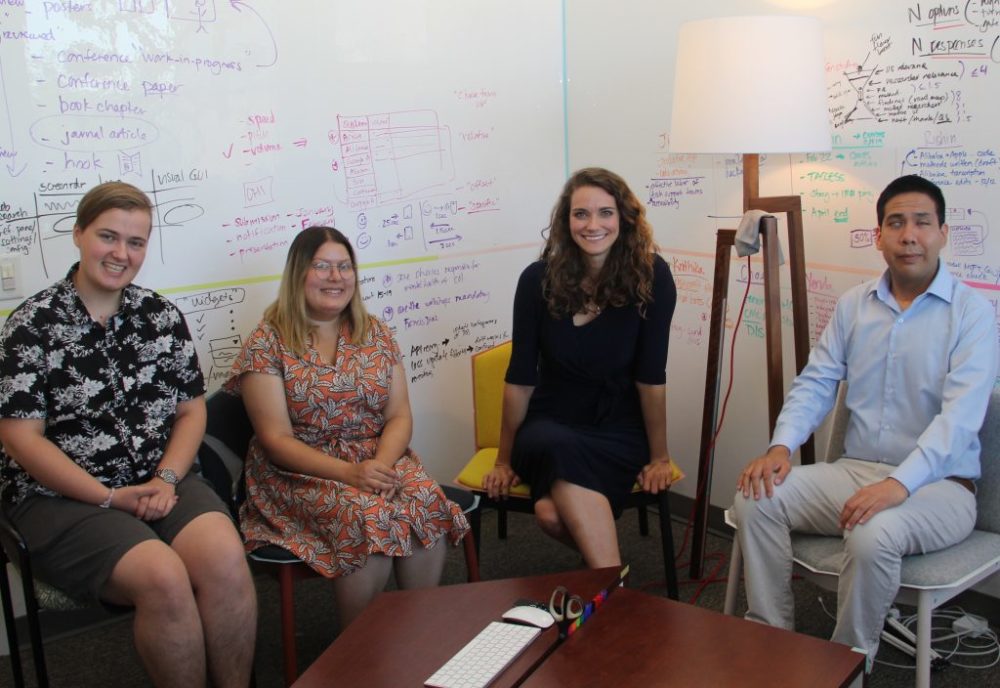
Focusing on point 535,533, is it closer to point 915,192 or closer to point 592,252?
point 592,252

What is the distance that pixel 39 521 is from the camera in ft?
7.22

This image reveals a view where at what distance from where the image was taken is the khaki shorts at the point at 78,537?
2129 millimetres

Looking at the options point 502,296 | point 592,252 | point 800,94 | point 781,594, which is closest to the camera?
point 781,594

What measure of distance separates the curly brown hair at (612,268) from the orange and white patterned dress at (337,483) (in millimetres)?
519

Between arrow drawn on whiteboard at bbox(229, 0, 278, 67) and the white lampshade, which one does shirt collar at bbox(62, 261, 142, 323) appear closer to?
arrow drawn on whiteboard at bbox(229, 0, 278, 67)

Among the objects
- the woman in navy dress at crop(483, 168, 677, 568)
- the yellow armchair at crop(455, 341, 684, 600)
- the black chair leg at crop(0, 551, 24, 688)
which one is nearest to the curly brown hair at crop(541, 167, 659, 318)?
the woman in navy dress at crop(483, 168, 677, 568)

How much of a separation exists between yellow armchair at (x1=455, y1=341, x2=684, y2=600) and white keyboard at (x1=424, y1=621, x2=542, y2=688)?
960 millimetres

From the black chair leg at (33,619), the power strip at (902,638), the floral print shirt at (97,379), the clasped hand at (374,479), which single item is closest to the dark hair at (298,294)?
the floral print shirt at (97,379)

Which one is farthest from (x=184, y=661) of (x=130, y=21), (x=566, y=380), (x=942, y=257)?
(x=942, y=257)

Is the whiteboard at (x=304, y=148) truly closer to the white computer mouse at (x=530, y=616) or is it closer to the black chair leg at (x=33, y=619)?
the black chair leg at (x=33, y=619)

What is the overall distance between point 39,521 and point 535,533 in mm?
1781

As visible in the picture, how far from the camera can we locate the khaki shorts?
213 cm

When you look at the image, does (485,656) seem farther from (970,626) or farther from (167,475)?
(970,626)

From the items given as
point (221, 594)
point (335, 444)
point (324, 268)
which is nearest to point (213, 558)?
point (221, 594)
